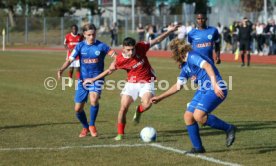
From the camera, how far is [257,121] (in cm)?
1328

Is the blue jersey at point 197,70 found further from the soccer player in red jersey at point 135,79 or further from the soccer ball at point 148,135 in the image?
the soccer player in red jersey at point 135,79

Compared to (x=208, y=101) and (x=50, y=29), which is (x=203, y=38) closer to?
(x=208, y=101)

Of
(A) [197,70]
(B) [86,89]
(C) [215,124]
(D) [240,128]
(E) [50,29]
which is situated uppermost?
(A) [197,70]

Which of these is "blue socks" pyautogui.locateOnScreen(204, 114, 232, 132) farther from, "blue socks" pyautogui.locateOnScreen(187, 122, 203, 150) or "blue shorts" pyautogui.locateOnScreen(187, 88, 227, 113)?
"blue shorts" pyautogui.locateOnScreen(187, 88, 227, 113)

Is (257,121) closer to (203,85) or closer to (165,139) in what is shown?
(165,139)

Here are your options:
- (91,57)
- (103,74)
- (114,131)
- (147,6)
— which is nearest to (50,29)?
(147,6)

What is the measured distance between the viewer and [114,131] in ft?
39.7

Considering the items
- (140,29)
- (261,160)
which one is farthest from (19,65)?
(261,160)

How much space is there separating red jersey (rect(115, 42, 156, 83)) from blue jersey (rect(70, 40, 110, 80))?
54 centimetres

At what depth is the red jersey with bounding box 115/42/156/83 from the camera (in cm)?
1120

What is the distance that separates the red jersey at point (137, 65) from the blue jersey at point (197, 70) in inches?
67.5

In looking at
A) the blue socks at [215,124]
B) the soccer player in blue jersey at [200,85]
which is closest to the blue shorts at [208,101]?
the soccer player in blue jersey at [200,85]

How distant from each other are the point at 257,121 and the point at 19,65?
21.2 metres

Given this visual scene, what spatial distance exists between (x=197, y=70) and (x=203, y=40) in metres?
6.30
